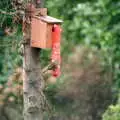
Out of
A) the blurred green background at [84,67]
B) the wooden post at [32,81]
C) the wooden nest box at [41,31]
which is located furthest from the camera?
the blurred green background at [84,67]

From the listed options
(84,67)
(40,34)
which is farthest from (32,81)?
(84,67)

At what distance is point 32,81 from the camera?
4.14 meters

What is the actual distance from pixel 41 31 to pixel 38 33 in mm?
37

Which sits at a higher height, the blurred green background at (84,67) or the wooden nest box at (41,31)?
the wooden nest box at (41,31)

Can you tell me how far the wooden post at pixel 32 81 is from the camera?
413 centimetres

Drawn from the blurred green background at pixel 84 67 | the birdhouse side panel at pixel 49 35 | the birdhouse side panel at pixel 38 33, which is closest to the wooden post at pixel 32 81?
the birdhouse side panel at pixel 38 33

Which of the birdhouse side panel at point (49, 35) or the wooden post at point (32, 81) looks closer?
the birdhouse side panel at point (49, 35)

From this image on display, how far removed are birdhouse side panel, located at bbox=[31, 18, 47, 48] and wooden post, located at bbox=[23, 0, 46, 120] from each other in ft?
0.20

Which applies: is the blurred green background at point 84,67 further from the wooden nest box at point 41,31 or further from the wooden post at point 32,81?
the wooden nest box at point 41,31

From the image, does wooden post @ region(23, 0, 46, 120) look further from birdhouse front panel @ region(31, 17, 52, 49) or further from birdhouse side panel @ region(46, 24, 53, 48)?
birdhouse side panel @ region(46, 24, 53, 48)

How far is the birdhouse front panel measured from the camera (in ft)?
13.0

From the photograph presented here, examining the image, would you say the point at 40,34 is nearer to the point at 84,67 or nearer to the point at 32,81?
the point at 32,81

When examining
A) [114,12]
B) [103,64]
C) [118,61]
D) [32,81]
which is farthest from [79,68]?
[32,81]

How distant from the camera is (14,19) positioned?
13.5 feet
